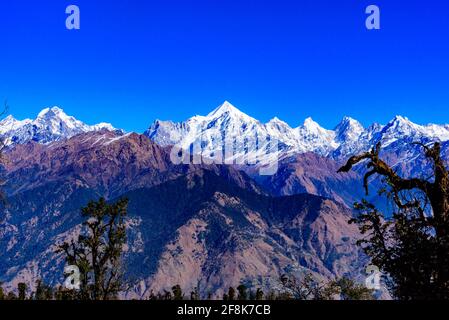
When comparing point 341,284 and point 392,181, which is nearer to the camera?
point 392,181

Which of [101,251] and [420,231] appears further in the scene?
[101,251]

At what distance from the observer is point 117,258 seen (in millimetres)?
73625

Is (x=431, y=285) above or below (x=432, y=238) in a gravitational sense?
below

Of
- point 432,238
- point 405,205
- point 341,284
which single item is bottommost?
point 341,284

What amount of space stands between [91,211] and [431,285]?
6221 cm

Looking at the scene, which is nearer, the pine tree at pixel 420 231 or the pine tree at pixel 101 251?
the pine tree at pixel 420 231

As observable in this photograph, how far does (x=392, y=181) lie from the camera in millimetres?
23484

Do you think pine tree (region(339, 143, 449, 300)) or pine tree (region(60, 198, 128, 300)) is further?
pine tree (region(60, 198, 128, 300))

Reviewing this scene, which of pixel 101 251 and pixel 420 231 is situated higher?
pixel 101 251
